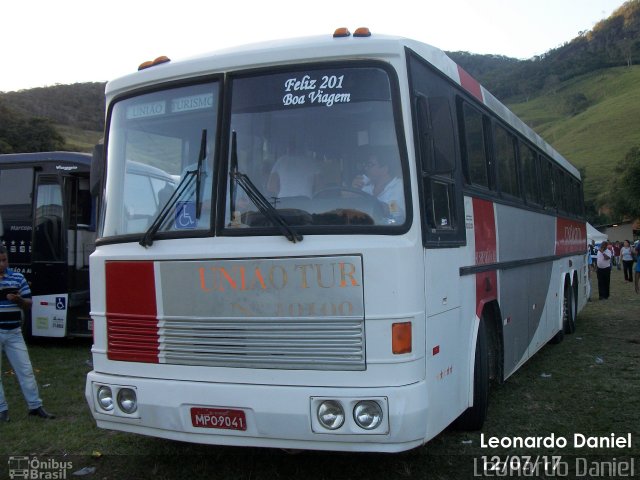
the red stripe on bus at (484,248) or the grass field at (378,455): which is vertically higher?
the red stripe on bus at (484,248)

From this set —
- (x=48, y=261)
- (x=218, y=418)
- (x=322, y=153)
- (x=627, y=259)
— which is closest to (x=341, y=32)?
(x=322, y=153)

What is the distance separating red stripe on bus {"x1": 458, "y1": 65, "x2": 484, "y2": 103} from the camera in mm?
6285

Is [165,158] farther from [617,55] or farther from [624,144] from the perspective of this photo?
[617,55]

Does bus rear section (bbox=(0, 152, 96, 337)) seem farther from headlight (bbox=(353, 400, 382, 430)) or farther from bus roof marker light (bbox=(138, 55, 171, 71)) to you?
headlight (bbox=(353, 400, 382, 430))

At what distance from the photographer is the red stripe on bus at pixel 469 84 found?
20.6ft

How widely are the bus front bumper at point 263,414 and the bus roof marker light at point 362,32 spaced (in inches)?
92.8

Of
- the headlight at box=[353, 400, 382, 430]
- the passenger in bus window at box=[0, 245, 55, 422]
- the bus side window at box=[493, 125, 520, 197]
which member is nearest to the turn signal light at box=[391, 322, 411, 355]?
the headlight at box=[353, 400, 382, 430]

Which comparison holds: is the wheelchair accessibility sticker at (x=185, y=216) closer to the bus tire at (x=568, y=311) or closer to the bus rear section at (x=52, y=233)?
the bus rear section at (x=52, y=233)

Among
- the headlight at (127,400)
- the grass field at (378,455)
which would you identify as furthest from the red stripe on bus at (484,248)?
the headlight at (127,400)

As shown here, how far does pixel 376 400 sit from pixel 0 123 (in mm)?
55394

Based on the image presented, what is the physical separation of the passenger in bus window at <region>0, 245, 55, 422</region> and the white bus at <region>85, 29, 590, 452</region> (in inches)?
88.6

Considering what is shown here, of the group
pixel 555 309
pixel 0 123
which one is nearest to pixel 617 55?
pixel 0 123

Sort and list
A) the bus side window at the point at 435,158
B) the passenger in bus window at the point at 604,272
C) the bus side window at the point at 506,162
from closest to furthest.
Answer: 1. the bus side window at the point at 435,158
2. the bus side window at the point at 506,162
3. the passenger in bus window at the point at 604,272

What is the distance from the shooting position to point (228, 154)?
4758mm
